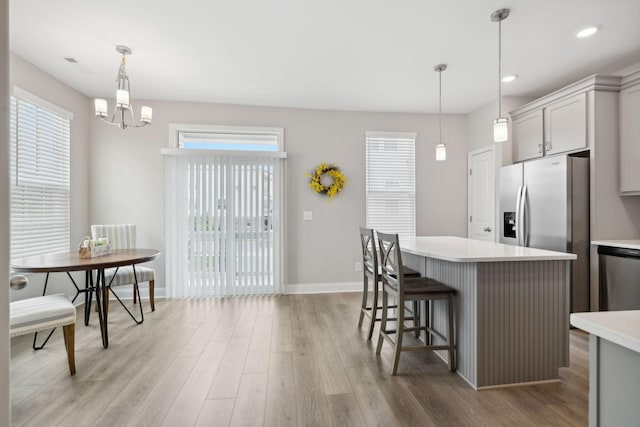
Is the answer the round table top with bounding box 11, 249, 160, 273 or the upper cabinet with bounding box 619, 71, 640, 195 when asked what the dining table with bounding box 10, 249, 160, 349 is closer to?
the round table top with bounding box 11, 249, 160, 273

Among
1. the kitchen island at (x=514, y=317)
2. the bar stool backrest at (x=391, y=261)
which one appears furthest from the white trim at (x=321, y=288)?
the kitchen island at (x=514, y=317)

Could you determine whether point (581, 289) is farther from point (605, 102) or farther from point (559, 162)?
point (605, 102)

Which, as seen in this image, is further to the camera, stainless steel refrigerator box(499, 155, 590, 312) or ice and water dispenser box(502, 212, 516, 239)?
ice and water dispenser box(502, 212, 516, 239)

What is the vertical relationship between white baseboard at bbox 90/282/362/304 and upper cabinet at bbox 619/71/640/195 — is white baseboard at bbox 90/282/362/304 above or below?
below

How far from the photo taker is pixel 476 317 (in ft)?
6.62

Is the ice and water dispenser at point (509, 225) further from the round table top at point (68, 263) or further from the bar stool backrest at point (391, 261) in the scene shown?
the round table top at point (68, 263)

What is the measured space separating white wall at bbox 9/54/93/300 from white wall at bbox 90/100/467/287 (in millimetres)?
122

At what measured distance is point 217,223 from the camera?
4207 mm

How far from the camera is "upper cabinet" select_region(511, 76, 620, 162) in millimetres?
3125

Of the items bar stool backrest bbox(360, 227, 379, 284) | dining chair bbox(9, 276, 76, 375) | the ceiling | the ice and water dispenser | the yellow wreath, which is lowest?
dining chair bbox(9, 276, 76, 375)

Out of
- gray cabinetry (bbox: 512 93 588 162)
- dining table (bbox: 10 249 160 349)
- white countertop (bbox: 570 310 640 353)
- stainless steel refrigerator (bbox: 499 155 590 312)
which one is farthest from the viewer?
gray cabinetry (bbox: 512 93 588 162)

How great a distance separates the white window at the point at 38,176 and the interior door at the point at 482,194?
542 cm

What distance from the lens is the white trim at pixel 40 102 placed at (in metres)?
2.97

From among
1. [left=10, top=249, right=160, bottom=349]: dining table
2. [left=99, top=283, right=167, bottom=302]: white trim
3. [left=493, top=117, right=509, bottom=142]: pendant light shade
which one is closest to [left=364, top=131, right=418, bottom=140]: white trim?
[left=493, top=117, right=509, bottom=142]: pendant light shade
